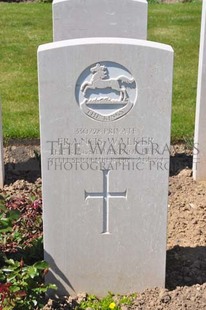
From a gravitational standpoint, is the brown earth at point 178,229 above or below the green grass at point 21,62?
below

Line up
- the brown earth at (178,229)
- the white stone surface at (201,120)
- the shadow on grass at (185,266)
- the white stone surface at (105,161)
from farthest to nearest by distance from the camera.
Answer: the white stone surface at (201,120)
the shadow on grass at (185,266)
the brown earth at (178,229)
the white stone surface at (105,161)

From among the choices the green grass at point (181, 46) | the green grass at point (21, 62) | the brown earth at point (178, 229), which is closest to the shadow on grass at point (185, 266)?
the brown earth at point (178, 229)

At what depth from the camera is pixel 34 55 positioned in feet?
32.5

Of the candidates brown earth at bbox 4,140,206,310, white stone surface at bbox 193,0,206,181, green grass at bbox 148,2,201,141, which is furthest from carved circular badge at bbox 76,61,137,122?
green grass at bbox 148,2,201,141

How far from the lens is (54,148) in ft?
12.9

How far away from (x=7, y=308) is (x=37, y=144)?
283 centimetres

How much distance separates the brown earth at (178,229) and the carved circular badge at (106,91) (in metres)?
1.17

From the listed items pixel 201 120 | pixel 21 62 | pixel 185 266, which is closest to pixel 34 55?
pixel 21 62

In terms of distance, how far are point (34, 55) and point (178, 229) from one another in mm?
5438

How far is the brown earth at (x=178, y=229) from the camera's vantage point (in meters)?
4.15

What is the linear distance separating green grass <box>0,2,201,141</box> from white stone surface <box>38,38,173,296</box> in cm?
266

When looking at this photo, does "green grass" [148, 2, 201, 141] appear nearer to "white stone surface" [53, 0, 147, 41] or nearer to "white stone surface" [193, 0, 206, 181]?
"white stone surface" [193, 0, 206, 181]

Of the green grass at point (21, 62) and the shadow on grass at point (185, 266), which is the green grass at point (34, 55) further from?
the shadow on grass at point (185, 266)

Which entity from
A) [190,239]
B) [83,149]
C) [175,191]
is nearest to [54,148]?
[83,149]
